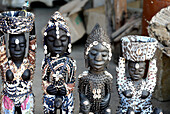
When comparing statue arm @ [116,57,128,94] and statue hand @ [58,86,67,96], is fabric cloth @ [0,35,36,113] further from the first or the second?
statue arm @ [116,57,128,94]

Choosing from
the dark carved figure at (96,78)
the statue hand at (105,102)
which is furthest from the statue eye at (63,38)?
the statue hand at (105,102)

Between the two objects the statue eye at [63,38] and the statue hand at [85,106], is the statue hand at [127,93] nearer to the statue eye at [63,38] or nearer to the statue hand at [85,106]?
the statue hand at [85,106]

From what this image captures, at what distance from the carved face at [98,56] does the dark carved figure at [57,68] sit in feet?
0.78

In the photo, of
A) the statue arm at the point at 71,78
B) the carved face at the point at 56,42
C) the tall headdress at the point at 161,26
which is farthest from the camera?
the tall headdress at the point at 161,26

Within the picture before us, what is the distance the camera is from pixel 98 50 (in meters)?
2.63

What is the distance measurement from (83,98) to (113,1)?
2708mm

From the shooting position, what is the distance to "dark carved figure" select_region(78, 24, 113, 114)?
2.64m

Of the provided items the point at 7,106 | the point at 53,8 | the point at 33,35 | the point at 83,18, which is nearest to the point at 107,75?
the point at 33,35

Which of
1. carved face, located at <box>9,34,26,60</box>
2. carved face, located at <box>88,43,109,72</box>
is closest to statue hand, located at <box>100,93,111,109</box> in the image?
carved face, located at <box>88,43,109,72</box>

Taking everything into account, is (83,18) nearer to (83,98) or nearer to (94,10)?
(94,10)

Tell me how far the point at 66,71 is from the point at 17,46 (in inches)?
21.3

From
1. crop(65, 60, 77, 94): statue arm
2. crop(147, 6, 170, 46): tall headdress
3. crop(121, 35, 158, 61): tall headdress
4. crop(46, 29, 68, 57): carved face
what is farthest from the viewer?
crop(147, 6, 170, 46): tall headdress

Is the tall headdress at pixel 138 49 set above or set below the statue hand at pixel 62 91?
above

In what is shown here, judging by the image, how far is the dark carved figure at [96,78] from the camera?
264 centimetres
